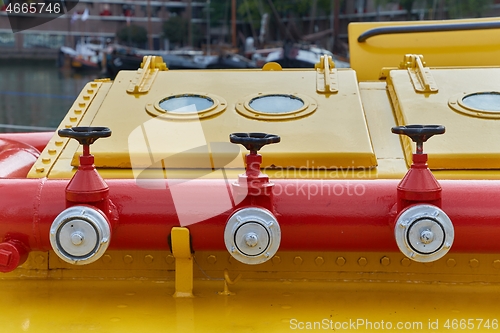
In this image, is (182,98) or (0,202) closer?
(0,202)

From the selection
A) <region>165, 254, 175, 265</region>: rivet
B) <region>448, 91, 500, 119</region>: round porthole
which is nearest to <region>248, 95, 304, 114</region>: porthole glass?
<region>448, 91, 500, 119</region>: round porthole

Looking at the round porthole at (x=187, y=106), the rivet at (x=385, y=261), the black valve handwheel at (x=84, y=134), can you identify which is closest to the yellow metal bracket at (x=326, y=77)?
the round porthole at (x=187, y=106)

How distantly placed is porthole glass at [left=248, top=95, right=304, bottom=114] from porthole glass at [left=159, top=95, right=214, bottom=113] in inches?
8.8

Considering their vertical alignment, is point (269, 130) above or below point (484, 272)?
above

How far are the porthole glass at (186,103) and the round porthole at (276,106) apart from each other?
0.17m

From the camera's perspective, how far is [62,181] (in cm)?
230

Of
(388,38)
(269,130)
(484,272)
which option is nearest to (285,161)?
(269,130)

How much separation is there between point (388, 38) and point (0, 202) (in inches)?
108

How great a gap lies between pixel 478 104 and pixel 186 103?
4.60 feet

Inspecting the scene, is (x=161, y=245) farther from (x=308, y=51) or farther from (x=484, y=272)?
(x=308, y=51)

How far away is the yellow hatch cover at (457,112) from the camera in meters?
2.66

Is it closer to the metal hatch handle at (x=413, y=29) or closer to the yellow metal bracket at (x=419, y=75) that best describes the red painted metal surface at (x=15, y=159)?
the yellow metal bracket at (x=419, y=75)

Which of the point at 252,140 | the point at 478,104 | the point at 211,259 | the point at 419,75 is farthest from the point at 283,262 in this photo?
the point at 419,75

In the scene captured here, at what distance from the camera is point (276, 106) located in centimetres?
306
